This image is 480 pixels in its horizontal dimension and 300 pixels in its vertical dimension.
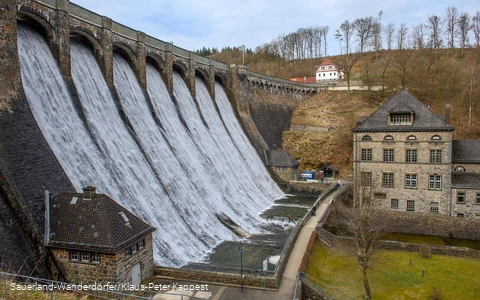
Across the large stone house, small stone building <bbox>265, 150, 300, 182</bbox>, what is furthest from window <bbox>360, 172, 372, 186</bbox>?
small stone building <bbox>265, 150, 300, 182</bbox>

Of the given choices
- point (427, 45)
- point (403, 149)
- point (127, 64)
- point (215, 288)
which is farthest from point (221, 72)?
point (427, 45)

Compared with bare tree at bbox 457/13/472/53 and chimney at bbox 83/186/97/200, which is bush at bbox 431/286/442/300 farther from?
bare tree at bbox 457/13/472/53

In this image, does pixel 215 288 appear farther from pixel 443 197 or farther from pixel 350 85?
A: pixel 350 85

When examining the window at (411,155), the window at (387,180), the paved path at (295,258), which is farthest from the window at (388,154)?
the paved path at (295,258)

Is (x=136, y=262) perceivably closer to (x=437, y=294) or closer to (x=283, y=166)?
(x=437, y=294)

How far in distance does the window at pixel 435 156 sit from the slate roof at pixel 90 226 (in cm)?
2669

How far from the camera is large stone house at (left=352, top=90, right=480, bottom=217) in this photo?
3084 centimetres

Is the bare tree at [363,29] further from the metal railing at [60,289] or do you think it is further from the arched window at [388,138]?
the metal railing at [60,289]

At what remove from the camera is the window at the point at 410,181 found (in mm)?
32469

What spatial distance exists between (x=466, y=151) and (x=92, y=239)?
31.9 meters

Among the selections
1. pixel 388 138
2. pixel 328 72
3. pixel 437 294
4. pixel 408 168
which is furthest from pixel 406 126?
pixel 328 72

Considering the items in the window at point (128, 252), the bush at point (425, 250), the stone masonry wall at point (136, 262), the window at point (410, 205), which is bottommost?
the bush at point (425, 250)

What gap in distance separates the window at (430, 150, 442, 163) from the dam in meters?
15.6

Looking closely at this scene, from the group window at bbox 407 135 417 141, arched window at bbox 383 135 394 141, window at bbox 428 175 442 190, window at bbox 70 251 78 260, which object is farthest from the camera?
arched window at bbox 383 135 394 141
